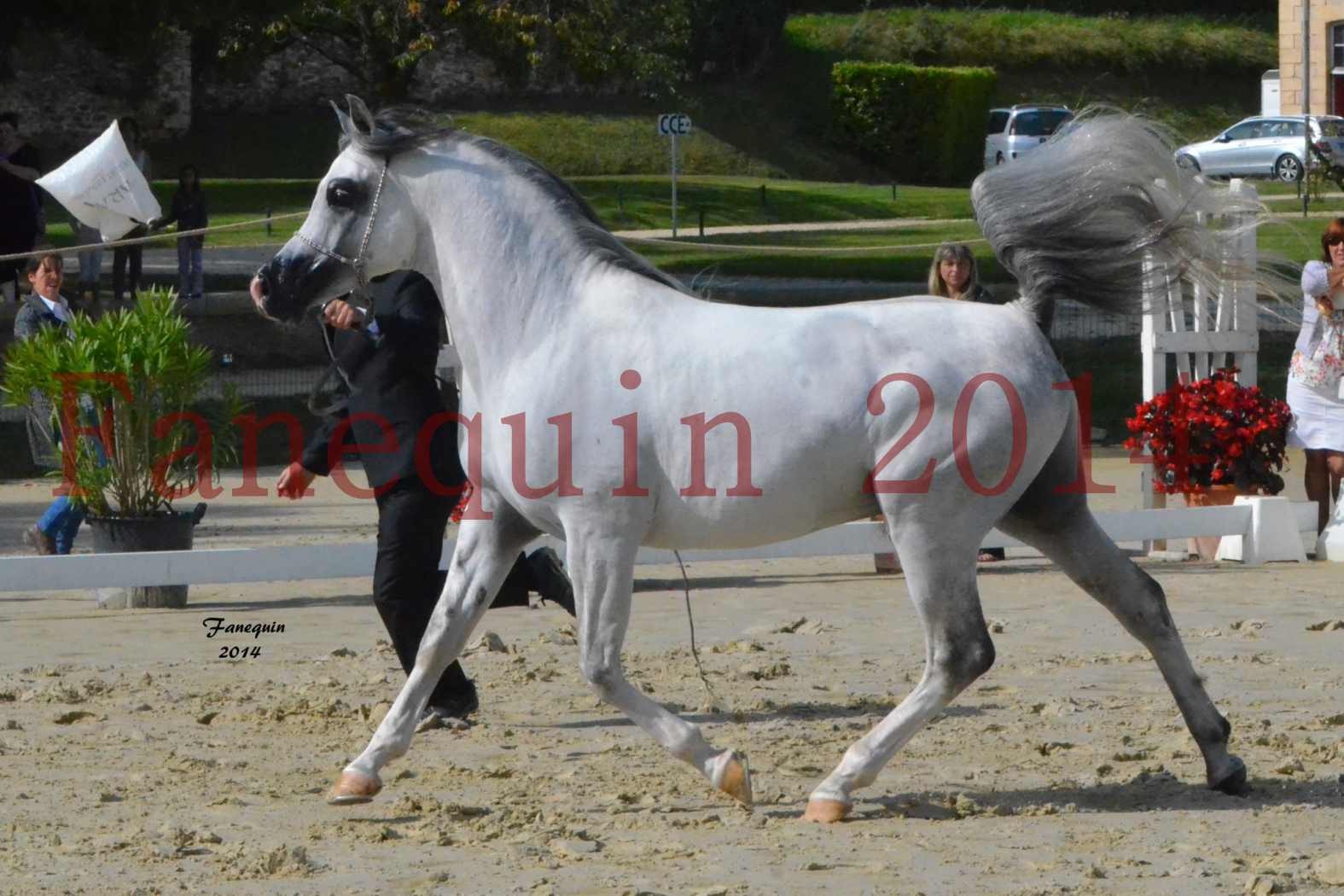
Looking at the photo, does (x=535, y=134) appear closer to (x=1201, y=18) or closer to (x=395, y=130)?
(x=1201, y=18)

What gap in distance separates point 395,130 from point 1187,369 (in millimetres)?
6922

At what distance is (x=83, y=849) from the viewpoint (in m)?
5.48

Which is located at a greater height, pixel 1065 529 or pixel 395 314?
pixel 395 314

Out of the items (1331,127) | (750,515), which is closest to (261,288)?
(750,515)

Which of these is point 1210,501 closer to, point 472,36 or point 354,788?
point 354,788

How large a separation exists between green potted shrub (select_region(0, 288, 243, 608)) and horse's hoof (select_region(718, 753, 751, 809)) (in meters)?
5.38

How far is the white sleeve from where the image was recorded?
37.0 feet

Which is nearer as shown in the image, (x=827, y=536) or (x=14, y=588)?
(x=14, y=588)

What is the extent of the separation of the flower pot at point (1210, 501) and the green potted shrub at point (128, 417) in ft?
18.4

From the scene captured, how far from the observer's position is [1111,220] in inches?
240

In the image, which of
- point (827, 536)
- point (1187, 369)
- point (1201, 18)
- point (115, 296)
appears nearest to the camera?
point (827, 536)

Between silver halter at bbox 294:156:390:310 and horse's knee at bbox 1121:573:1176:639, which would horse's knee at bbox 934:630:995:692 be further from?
silver halter at bbox 294:156:390:310

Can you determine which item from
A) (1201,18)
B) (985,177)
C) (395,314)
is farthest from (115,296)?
(1201,18)

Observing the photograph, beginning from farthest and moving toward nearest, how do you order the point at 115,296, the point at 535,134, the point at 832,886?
1. the point at 535,134
2. the point at 115,296
3. the point at 832,886
